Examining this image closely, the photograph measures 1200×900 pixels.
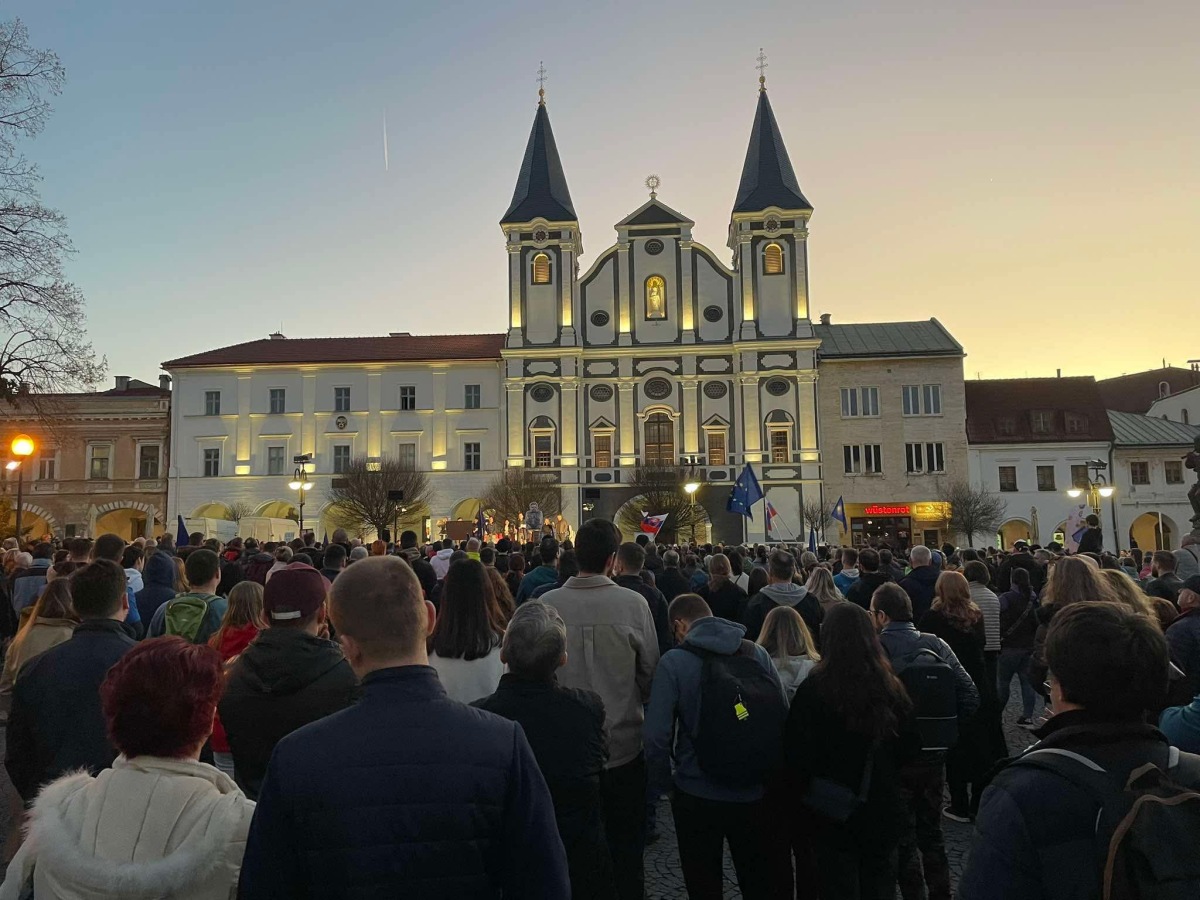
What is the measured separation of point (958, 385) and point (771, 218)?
1385 centimetres

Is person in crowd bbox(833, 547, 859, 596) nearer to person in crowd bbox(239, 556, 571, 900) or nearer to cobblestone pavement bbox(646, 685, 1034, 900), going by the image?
cobblestone pavement bbox(646, 685, 1034, 900)

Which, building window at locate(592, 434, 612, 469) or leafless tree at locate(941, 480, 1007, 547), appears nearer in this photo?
leafless tree at locate(941, 480, 1007, 547)

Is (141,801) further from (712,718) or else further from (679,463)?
(679,463)

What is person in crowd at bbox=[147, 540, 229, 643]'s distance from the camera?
6117 mm

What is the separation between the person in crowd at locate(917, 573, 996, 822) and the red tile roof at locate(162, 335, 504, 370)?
4524 centimetres

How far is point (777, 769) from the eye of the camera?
4.46 metres

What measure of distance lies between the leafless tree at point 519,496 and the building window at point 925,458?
19232mm

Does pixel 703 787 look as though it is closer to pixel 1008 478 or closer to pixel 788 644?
pixel 788 644

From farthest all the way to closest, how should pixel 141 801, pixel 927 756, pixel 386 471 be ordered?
pixel 386 471 < pixel 927 756 < pixel 141 801

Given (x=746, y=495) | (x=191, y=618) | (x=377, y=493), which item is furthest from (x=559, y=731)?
(x=377, y=493)

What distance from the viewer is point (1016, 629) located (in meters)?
8.84

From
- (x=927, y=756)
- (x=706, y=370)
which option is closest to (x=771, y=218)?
(x=706, y=370)

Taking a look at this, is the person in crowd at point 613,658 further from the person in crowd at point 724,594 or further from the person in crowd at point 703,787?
the person in crowd at point 724,594

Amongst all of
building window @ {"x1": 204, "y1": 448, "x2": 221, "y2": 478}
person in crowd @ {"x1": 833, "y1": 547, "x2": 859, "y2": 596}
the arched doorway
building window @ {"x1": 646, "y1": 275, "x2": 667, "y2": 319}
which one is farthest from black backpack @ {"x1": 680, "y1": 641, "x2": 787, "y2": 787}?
building window @ {"x1": 204, "y1": 448, "x2": 221, "y2": 478}
